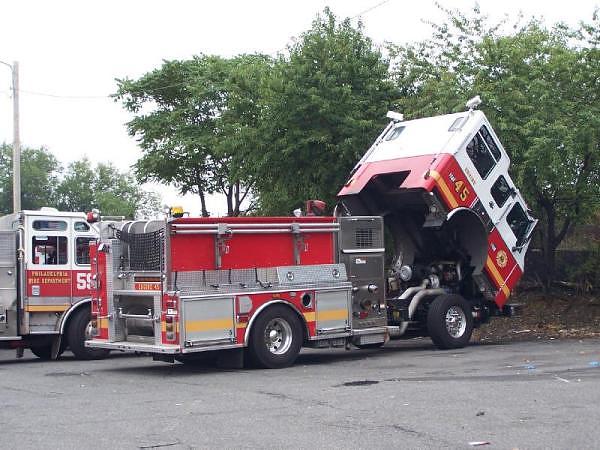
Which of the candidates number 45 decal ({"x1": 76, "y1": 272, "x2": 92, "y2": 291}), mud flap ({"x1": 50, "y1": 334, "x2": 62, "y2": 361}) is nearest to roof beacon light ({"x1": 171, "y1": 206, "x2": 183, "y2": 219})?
number 45 decal ({"x1": 76, "y1": 272, "x2": 92, "y2": 291})

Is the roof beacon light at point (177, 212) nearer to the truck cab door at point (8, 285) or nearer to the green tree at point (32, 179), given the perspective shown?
the truck cab door at point (8, 285)

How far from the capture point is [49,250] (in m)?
16.6

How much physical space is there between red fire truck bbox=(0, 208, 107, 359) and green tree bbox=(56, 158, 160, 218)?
55270mm

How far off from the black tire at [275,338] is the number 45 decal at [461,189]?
3.78 meters

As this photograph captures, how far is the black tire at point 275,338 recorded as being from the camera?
13.5m

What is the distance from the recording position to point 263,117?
21.9 meters

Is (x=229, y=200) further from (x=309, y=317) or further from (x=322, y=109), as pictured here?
(x=309, y=317)

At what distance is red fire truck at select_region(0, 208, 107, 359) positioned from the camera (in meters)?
16.1

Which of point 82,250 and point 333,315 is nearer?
point 333,315

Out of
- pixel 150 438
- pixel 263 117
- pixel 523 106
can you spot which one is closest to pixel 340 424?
pixel 150 438

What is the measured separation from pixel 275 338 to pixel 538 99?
828 centimetres

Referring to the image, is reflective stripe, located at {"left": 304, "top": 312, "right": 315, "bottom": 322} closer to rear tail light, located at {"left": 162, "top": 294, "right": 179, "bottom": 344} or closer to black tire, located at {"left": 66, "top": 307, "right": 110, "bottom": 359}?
rear tail light, located at {"left": 162, "top": 294, "right": 179, "bottom": 344}

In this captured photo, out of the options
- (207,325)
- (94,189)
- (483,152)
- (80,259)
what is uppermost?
(94,189)

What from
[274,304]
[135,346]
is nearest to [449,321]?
[274,304]
